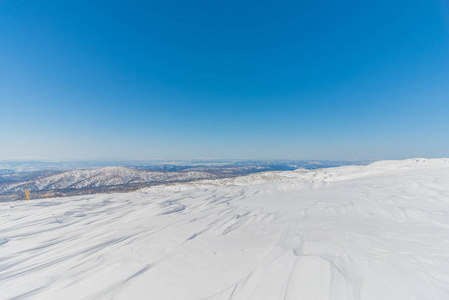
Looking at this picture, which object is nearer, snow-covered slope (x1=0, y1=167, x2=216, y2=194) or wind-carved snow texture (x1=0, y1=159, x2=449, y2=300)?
→ wind-carved snow texture (x1=0, y1=159, x2=449, y2=300)

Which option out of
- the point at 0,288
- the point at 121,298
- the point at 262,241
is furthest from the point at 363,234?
the point at 0,288

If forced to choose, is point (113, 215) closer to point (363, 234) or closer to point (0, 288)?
point (0, 288)

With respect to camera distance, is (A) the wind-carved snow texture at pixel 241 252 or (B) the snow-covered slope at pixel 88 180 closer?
(A) the wind-carved snow texture at pixel 241 252

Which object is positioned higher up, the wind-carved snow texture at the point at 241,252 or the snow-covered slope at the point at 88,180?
the wind-carved snow texture at the point at 241,252

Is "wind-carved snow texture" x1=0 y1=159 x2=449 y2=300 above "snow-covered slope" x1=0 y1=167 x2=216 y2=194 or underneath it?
above

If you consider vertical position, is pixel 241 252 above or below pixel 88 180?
above
